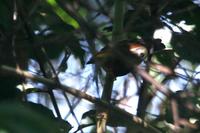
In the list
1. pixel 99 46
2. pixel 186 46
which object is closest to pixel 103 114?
pixel 99 46

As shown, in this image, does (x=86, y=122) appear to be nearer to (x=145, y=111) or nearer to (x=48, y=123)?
(x=145, y=111)

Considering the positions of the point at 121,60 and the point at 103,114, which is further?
the point at 103,114

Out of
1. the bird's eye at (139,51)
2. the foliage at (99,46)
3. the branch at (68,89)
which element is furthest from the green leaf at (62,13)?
the branch at (68,89)

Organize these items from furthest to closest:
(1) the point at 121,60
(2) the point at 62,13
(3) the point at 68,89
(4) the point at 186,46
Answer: (4) the point at 186,46 → (2) the point at 62,13 → (1) the point at 121,60 → (3) the point at 68,89

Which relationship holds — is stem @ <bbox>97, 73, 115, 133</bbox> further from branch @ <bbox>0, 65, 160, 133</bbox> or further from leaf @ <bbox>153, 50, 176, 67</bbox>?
leaf @ <bbox>153, 50, 176, 67</bbox>

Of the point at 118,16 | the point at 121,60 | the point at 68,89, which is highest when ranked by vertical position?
the point at 118,16

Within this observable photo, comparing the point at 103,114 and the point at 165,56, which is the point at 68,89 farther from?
the point at 165,56

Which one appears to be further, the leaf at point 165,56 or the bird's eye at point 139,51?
the leaf at point 165,56

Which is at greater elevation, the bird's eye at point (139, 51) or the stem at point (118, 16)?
the stem at point (118, 16)

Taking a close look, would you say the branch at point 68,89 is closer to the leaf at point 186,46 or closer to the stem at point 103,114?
the stem at point 103,114

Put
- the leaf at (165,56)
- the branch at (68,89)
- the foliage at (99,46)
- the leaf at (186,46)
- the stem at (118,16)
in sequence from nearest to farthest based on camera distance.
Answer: the branch at (68,89) < the foliage at (99,46) < the stem at (118,16) < the leaf at (186,46) < the leaf at (165,56)

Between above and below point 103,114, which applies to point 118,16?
above

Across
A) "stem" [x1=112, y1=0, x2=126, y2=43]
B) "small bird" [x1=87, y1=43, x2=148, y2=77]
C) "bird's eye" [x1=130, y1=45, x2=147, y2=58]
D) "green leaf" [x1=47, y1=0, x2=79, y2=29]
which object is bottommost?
"small bird" [x1=87, y1=43, x2=148, y2=77]

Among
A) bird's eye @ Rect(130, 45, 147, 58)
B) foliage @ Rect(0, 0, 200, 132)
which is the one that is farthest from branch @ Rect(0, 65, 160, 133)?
bird's eye @ Rect(130, 45, 147, 58)
